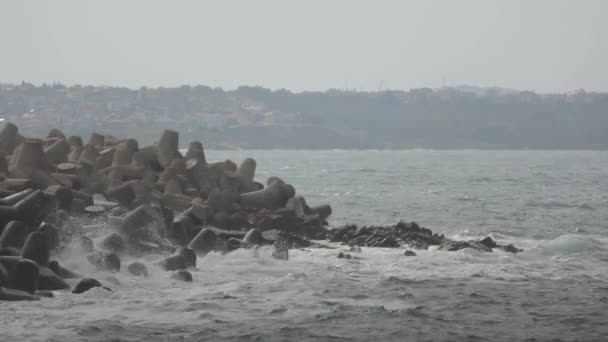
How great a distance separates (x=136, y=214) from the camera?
16641 mm

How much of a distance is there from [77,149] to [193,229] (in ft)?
17.7

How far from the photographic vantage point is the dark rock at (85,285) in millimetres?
13023

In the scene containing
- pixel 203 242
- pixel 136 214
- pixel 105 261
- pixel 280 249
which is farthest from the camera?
pixel 280 249

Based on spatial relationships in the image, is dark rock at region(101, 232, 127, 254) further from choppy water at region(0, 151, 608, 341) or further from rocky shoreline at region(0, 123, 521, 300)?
choppy water at region(0, 151, 608, 341)

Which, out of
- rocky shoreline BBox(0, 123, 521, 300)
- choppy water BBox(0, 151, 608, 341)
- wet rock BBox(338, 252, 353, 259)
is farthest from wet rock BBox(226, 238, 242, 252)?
wet rock BBox(338, 252, 353, 259)

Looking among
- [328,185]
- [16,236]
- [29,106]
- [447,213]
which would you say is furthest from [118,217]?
[29,106]

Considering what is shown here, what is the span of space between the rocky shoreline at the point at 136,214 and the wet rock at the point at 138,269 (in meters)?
0.02

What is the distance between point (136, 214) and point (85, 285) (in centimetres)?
361

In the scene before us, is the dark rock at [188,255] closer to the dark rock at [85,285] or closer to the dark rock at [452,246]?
the dark rock at [85,285]

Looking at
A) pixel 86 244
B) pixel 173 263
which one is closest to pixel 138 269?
pixel 173 263

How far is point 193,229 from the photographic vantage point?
749 inches

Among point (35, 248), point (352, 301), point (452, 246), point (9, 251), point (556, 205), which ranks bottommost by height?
point (556, 205)

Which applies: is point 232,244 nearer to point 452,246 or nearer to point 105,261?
point 105,261

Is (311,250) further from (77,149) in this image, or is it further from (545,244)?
(77,149)
